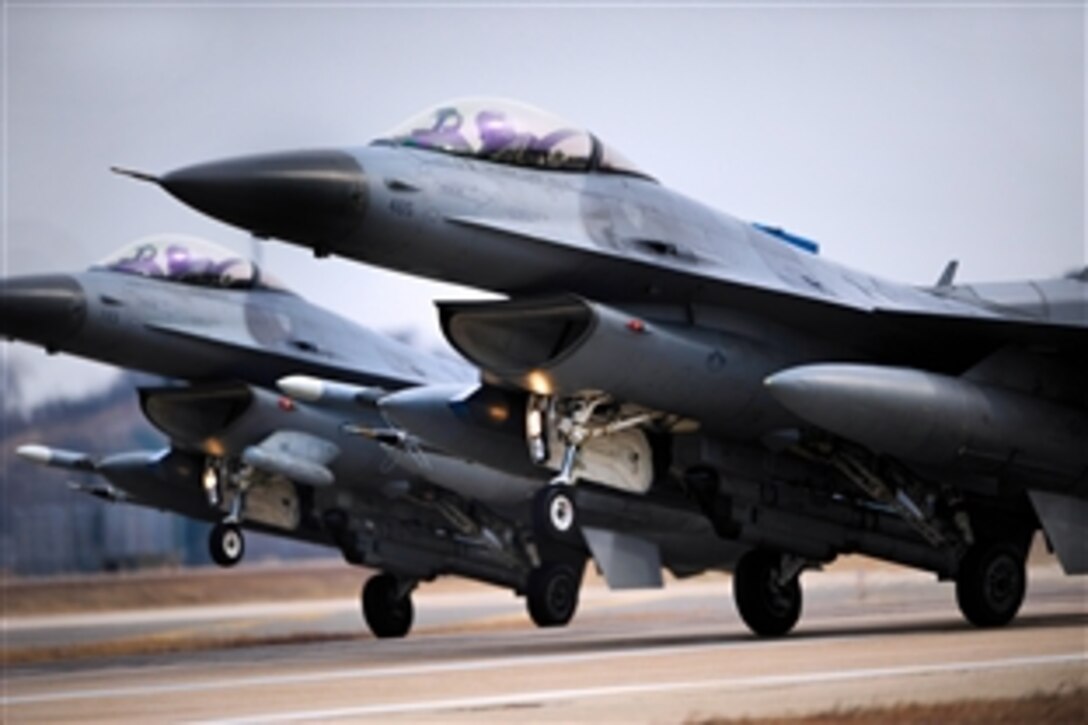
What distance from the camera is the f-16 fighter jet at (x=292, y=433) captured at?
17.9 metres

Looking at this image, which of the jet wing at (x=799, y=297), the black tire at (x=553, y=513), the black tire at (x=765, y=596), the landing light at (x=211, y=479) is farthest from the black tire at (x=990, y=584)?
Answer: the landing light at (x=211, y=479)

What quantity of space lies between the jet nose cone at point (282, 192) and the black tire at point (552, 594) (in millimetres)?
8155

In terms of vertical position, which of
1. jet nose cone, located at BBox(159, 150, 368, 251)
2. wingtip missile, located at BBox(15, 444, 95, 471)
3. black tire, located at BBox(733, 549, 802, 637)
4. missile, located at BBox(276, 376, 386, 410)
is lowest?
wingtip missile, located at BBox(15, 444, 95, 471)

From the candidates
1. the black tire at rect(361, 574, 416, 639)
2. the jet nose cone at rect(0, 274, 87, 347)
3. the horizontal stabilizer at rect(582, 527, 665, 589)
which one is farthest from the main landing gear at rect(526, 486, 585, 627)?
the jet nose cone at rect(0, 274, 87, 347)

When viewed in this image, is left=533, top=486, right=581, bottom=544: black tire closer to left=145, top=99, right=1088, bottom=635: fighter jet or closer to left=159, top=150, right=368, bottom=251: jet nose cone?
left=145, top=99, right=1088, bottom=635: fighter jet

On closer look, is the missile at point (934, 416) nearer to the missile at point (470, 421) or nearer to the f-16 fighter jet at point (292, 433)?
the missile at point (470, 421)

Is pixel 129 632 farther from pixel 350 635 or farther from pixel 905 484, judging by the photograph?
pixel 905 484

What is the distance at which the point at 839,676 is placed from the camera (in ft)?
35.2

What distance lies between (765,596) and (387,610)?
6.53m

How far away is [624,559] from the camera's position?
15.8 meters

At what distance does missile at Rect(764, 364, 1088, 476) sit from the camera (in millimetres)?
12742

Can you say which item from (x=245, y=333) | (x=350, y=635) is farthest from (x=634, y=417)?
(x=350, y=635)

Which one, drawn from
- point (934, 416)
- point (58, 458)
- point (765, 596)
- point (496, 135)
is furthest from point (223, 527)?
point (934, 416)

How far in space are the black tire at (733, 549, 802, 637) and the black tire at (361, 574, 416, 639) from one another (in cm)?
625
